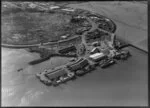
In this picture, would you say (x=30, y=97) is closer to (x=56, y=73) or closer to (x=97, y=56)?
(x=56, y=73)

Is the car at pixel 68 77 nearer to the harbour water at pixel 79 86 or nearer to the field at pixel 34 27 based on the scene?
the harbour water at pixel 79 86

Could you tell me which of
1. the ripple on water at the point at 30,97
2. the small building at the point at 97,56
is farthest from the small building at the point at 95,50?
the ripple on water at the point at 30,97

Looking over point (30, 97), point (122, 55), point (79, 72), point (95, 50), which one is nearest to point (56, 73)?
point (79, 72)

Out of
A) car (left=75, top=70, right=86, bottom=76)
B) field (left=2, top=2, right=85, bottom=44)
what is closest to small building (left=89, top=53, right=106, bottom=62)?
car (left=75, top=70, right=86, bottom=76)

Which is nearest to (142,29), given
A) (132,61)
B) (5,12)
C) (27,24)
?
(132,61)

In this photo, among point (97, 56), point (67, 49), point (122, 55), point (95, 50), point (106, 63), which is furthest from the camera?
point (67, 49)

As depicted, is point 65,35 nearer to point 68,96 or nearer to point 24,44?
point 24,44

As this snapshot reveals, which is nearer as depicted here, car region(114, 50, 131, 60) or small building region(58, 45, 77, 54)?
car region(114, 50, 131, 60)

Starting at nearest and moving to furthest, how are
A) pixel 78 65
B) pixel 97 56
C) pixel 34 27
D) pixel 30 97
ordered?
pixel 30 97
pixel 78 65
pixel 97 56
pixel 34 27

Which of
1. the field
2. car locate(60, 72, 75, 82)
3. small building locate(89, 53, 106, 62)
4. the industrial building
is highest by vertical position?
the field

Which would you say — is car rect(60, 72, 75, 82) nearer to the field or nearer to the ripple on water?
the ripple on water

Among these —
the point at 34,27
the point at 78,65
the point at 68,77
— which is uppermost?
the point at 34,27
